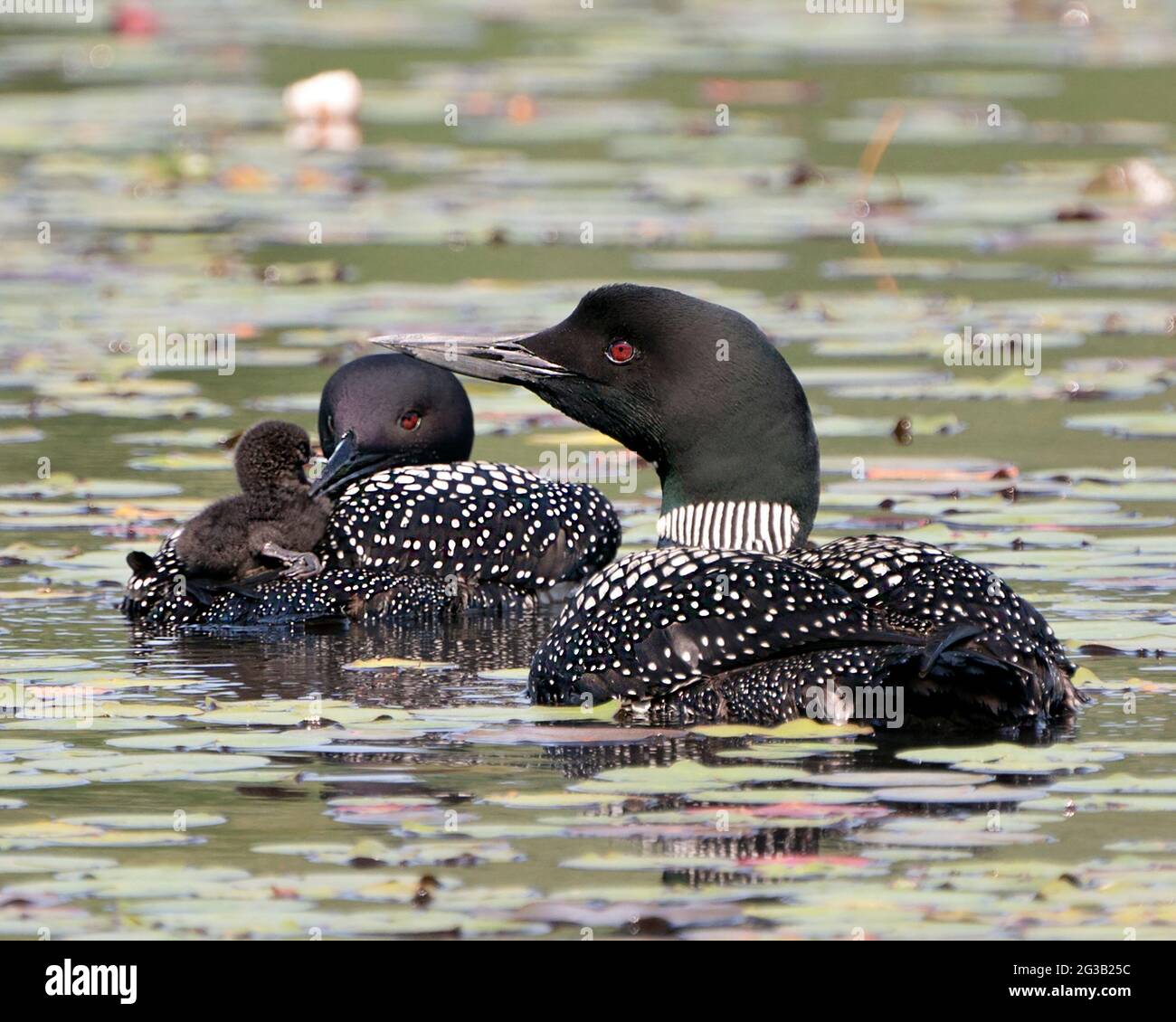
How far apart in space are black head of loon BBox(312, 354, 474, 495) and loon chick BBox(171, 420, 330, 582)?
46 cm

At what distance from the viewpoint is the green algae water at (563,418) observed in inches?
211

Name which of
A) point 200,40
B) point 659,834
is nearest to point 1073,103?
point 200,40

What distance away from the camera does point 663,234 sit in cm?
1500

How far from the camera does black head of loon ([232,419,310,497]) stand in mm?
8328

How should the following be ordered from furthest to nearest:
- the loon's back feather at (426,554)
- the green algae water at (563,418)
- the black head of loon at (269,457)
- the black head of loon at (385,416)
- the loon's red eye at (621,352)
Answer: the black head of loon at (385,416) → the black head of loon at (269,457) → the loon's back feather at (426,554) → the loon's red eye at (621,352) → the green algae water at (563,418)

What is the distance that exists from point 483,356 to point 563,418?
3.45m

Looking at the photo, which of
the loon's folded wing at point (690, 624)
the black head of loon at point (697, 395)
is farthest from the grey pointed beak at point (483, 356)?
the loon's folded wing at point (690, 624)

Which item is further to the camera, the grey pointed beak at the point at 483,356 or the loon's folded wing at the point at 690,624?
the grey pointed beak at the point at 483,356

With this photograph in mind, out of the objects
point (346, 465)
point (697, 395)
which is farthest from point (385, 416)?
point (697, 395)

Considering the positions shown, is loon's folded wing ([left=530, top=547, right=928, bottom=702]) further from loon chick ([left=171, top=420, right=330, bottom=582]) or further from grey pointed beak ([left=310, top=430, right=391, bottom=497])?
grey pointed beak ([left=310, top=430, right=391, bottom=497])

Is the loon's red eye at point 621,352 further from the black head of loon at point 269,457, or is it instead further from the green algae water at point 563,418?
the black head of loon at point 269,457

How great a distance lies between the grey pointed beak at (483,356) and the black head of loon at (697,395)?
126mm

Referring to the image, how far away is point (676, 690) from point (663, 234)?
8587 mm
